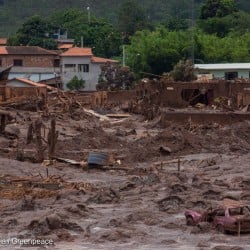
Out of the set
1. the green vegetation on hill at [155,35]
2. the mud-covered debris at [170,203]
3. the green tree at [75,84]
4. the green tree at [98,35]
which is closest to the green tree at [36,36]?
the green vegetation on hill at [155,35]

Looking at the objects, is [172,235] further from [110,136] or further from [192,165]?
[110,136]

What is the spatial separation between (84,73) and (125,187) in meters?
64.9

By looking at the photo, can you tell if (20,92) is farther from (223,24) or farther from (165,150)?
(223,24)

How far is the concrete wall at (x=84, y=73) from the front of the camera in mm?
86688

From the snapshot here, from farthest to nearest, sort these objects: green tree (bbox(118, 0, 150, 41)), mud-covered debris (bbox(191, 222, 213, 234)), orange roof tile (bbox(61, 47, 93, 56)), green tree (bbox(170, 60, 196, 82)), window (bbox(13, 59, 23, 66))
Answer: green tree (bbox(118, 0, 150, 41))
orange roof tile (bbox(61, 47, 93, 56))
window (bbox(13, 59, 23, 66))
green tree (bbox(170, 60, 196, 82))
mud-covered debris (bbox(191, 222, 213, 234))

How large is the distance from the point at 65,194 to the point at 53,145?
770 cm

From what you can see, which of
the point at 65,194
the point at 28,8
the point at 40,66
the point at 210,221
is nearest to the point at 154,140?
the point at 65,194

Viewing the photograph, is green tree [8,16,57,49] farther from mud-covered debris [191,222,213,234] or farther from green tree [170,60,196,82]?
mud-covered debris [191,222,213,234]

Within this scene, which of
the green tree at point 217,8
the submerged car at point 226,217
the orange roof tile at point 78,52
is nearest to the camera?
the submerged car at point 226,217

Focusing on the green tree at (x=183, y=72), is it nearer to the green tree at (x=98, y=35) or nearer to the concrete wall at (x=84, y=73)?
the concrete wall at (x=84, y=73)

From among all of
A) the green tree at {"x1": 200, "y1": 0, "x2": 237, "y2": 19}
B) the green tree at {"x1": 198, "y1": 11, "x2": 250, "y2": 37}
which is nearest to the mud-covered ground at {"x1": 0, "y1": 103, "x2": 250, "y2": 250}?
the green tree at {"x1": 198, "y1": 11, "x2": 250, "y2": 37}

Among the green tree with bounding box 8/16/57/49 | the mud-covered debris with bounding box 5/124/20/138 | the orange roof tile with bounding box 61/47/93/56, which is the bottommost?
the mud-covered debris with bounding box 5/124/20/138

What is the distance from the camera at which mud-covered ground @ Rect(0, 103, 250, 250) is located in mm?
18169

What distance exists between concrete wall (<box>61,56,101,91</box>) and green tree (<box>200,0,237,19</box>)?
16638 mm
